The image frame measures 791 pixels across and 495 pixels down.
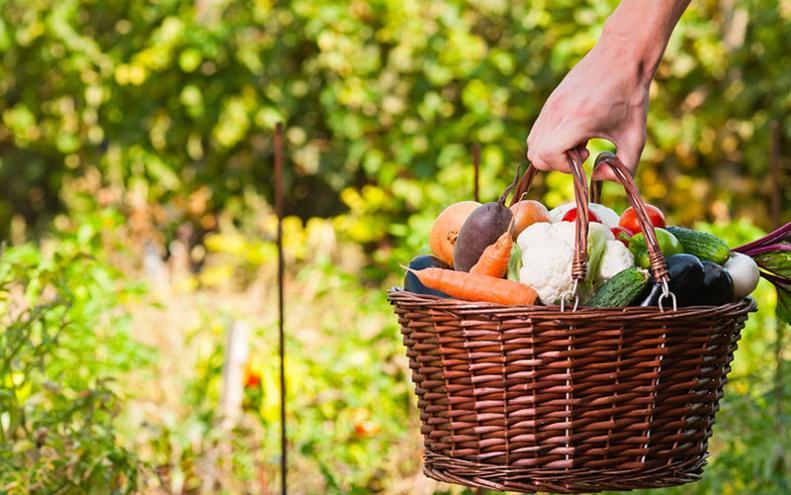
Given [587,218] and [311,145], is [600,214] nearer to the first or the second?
[587,218]

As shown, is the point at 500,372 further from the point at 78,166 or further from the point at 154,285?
the point at 78,166

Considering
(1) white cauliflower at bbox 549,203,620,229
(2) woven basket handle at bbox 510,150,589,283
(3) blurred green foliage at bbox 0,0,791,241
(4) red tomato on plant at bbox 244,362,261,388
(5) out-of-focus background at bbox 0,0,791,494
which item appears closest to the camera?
(2) woven basket handle at bbox 510,150,589,283

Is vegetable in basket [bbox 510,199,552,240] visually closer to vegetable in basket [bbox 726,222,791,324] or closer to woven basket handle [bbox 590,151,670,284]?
woven basket handle [bbox 590,151,670,284]

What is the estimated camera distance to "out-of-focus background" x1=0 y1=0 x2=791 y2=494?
148 inches

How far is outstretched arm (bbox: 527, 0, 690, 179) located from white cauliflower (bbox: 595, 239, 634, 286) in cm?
12

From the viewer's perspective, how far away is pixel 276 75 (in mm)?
5715

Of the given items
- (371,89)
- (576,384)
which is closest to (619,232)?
(576,384)

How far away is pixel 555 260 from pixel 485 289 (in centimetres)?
10

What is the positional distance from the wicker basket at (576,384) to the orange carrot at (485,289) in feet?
0.09

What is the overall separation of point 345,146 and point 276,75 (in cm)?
51

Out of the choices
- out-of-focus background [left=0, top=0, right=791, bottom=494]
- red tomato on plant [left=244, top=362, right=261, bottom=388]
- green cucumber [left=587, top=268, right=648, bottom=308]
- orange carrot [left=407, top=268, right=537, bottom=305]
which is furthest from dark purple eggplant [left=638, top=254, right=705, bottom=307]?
red tomato on plant [left=244, top=362, right=261, bottom=388]

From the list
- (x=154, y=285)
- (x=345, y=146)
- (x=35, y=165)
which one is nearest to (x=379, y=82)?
(x=345, y=146)

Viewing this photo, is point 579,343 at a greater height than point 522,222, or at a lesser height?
lesser

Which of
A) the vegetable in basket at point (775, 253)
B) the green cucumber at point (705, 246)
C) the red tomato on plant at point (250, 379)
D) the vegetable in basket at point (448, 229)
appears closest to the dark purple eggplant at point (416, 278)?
the vegetable in basket at point (448, 229)
